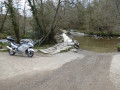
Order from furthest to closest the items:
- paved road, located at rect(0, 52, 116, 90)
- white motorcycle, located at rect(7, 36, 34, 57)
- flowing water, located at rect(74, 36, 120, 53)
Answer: flowing water, located at rect(74, 36, 120, 53) → white motorcycle, located at rect(7, 36, 34, 57) → paved road, located at rect(0, 52, 116, 90)

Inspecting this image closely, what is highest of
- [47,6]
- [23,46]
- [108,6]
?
[108,6]

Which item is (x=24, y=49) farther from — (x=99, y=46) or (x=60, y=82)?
(x=99, y=46)

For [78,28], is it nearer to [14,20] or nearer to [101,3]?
[101,3]

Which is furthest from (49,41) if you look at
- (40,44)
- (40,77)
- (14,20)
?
(40,77)

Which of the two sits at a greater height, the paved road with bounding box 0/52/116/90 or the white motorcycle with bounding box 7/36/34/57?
the white motorcycle with bounding box 7/36/34/57

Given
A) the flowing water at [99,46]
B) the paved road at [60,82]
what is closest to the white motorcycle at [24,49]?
the paved road at [60,82]

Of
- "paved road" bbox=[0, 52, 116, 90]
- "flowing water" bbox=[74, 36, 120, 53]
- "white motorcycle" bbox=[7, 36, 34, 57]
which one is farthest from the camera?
"flowing water" bbox=[74, 36, 120, 53]

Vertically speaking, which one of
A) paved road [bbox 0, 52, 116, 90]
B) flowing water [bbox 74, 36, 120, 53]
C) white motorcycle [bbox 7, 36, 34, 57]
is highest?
white motorcycle [bbox 7, 36, 34, 57]

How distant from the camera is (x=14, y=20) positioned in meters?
10.2

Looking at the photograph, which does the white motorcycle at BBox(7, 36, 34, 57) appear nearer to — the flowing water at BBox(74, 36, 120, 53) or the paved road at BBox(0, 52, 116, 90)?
the paved road at BBox(0, 52, 116, 90)

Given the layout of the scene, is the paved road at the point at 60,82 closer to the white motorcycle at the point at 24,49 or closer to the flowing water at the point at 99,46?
the white motorcycle at the point at 24,49

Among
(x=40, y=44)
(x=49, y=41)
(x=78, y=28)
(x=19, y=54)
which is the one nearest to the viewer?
(x=19, y=54)

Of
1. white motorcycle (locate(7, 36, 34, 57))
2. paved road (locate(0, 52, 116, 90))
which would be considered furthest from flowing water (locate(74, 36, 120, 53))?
paved road (locate(0, 52, 116, 90))

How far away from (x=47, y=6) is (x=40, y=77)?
29.0ft
